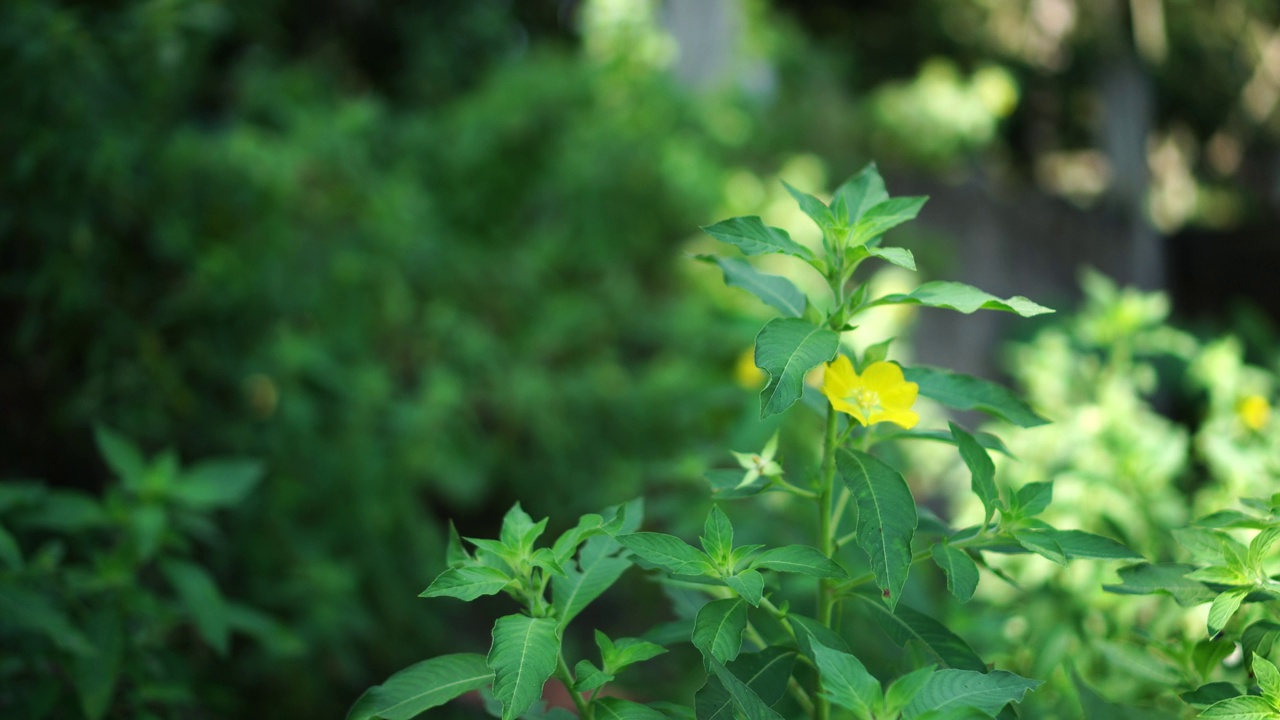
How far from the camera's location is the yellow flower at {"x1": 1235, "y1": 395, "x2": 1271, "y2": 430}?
4.54ft

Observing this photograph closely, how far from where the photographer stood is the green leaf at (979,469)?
678 mm

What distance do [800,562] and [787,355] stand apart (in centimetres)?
14

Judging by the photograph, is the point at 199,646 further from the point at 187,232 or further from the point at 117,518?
the point at 187,232

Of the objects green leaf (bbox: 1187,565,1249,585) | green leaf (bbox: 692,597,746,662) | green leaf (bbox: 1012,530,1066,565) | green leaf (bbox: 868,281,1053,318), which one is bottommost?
green leaf (bbox: 692,597,746,662)

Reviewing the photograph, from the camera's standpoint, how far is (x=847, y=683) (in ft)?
1.95

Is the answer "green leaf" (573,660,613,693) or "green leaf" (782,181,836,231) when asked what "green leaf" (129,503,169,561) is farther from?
"green leaf" (782,181,836,231)

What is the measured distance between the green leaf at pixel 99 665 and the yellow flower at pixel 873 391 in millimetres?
749

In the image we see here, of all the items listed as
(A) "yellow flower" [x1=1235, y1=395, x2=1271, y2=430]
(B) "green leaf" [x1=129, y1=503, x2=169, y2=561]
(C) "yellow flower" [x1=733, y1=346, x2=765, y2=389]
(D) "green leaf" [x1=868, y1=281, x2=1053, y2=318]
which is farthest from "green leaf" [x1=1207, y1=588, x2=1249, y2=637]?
(C) "yellow flower" [x1=733, y1=346, x2=765, y2=389]

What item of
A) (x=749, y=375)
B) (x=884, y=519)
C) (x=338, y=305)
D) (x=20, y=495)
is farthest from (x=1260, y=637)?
(x=338, y=305)

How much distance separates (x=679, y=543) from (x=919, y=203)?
12.5 inches

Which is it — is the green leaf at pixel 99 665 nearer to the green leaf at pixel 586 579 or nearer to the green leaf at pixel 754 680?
the green leaf at pixel 586 579

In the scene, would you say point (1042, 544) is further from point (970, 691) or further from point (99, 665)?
point (99, 665)

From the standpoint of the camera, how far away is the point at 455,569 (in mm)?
641

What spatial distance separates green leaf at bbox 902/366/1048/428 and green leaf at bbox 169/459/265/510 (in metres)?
0.93
